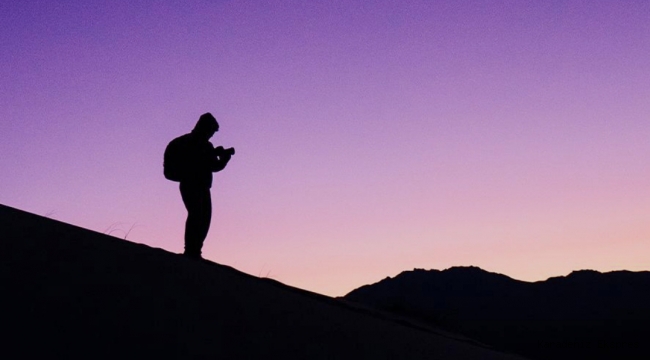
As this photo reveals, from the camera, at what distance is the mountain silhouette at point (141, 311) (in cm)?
272

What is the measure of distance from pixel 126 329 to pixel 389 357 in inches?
57.6

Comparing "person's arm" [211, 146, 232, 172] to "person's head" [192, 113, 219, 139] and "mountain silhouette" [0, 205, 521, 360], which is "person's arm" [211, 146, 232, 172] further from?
"mountain silhouette" [0, 205, 521, 360]

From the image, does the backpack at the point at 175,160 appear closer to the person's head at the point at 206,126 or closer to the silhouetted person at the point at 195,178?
the silhouetted person at the point at 195,178

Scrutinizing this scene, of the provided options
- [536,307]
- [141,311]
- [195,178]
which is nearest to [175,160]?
[195,178]

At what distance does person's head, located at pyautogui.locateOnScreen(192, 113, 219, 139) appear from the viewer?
623 centimetres

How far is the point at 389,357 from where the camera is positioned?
3824mm

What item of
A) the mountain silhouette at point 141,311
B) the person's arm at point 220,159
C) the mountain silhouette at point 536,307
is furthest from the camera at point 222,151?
the mountain silhouette at point 536,307

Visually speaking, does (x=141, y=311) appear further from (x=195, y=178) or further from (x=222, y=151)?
(x=222, y=151)

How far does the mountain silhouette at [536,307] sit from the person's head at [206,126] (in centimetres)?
443

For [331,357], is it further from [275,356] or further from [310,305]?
[310,305]

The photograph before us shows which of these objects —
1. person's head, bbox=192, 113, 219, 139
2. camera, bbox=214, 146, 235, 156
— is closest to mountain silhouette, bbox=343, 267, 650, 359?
camera, bbox=214, 146, 235, 156

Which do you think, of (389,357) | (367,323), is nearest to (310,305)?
(367,323)

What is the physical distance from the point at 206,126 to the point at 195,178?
0.47m

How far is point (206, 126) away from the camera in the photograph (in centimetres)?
625
